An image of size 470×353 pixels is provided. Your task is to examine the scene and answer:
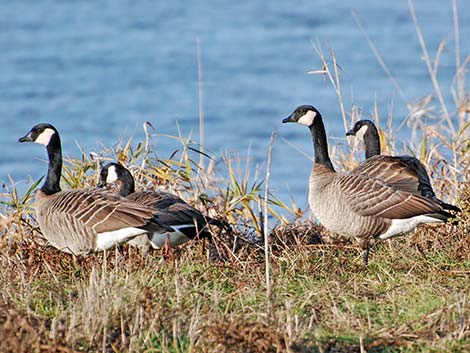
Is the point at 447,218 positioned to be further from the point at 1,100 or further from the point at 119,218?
the point at 1,100

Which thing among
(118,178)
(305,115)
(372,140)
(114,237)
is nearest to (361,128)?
(372,140)

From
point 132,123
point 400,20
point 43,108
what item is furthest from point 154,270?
point 400,20

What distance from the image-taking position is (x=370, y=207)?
726 centimetres

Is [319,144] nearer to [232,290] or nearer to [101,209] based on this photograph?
[101,209]

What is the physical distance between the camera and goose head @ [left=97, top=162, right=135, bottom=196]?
7719 millimetres

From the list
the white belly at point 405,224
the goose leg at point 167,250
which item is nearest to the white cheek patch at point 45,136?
the goose leg at point 167,250

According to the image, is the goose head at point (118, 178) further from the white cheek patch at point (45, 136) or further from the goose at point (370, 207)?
the goose at point (370, 207)

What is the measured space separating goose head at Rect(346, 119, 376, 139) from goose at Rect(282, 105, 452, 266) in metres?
0.67

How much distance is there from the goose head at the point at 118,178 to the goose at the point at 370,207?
1.55 metres

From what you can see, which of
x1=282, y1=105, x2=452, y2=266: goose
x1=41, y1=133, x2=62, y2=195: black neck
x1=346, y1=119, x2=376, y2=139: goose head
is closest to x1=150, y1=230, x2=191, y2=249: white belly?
x1=41, y1=133, x2=62, y2=195: black neck

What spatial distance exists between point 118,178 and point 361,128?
7.13 ft

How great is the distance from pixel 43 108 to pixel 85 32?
7445 mm

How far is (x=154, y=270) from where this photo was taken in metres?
6.09

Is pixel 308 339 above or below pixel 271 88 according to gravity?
above
